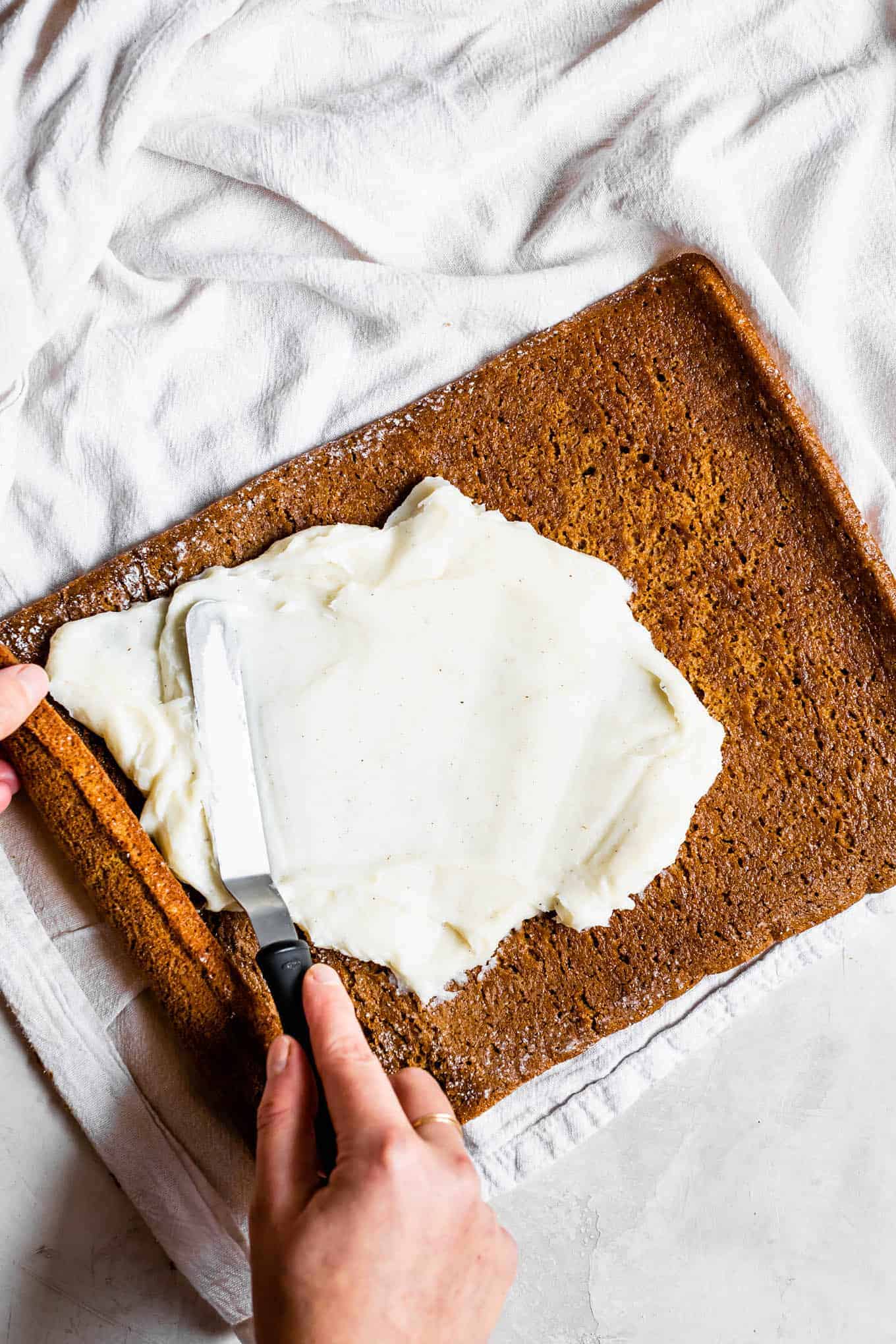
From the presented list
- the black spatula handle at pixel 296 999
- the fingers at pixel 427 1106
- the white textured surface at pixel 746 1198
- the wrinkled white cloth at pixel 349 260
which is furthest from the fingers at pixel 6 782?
the white textured surface at pixel 746 1198

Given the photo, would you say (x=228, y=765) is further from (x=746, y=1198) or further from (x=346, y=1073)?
(x=746, y=1198)

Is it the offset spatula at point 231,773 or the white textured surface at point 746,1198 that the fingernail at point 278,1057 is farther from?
the white textured surface at point 746,1198

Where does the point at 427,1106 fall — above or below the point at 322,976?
below

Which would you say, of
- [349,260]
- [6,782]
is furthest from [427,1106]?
[349,260]

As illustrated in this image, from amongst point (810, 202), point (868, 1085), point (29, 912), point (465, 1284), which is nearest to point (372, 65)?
point (810, 202)

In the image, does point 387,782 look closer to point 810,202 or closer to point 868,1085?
point 868,1085

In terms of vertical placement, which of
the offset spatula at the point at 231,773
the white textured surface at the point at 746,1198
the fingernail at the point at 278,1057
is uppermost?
the offset spatula at the point at 231,773

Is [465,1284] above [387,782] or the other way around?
the other way around
